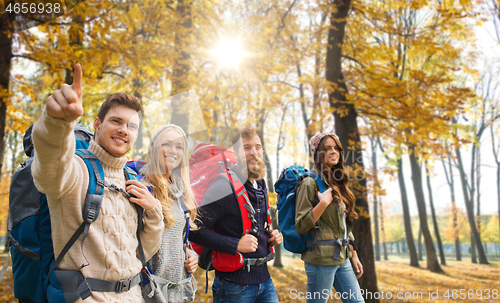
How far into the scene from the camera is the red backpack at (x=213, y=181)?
234cm

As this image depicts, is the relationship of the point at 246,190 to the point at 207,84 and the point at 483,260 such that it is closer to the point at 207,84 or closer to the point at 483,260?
the point at 207,84

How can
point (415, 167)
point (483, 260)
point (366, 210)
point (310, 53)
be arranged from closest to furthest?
point (366, 210), point (310, 53), point (415, 167), point (483, 260)

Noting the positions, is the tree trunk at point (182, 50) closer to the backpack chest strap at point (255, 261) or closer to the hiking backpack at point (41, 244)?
the backpack chest strap at point (255, 261)

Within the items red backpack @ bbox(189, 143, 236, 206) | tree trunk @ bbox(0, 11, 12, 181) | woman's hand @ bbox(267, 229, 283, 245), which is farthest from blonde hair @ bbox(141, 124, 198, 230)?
tree trunk @ bbox(0, 11, 12, 181)

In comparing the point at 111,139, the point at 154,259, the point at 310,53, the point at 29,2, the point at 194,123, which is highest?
the point at 310,53

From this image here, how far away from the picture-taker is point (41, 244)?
1417mm

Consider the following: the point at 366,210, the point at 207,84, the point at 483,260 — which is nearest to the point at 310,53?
the point at 207,84

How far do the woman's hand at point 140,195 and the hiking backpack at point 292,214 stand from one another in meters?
1.64

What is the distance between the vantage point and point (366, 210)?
19.0 feet

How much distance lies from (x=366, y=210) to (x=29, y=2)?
22.2ft

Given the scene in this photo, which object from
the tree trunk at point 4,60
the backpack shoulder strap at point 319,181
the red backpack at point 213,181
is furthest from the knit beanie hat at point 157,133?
the tree trunk at point 4,60

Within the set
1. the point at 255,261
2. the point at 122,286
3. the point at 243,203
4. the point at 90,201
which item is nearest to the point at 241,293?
the point at 255,261

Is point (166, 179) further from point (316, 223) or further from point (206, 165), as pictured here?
point (316, 223)

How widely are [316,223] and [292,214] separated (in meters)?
0.26
